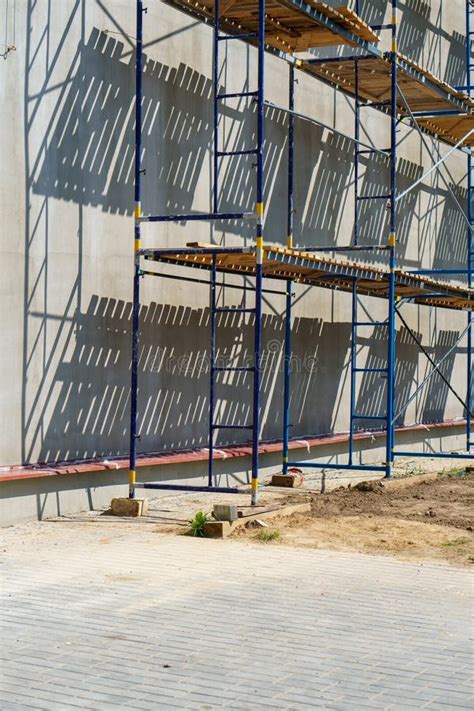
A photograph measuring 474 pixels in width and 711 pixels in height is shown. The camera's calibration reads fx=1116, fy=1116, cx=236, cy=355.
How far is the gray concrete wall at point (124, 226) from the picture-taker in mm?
11141

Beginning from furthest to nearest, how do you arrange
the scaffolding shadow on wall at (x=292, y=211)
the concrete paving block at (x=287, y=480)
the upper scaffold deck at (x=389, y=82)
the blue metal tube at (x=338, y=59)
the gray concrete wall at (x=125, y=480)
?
1. the upper scaffold deck at (x=389, y=82)
2. the blue metal tube at (x=338, y=59)
3. the concrete paving block at (x=287, y=480)
4. the scaffolding shadow on wall at (x=292, y=211)
5. the gray concrete wall at (x=125, y=480)

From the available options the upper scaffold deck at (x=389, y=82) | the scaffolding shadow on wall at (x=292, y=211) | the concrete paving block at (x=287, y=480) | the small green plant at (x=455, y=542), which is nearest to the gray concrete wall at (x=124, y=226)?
the scaffolding shadow on wall at (x=292, y=211)

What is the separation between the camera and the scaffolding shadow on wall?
1147cm

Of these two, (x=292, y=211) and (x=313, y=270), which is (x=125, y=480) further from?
(x=292, y=211)

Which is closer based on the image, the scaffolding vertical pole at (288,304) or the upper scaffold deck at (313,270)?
the upper scaffold deck at (313,270)

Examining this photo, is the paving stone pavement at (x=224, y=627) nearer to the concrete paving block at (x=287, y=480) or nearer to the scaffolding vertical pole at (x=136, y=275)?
the scaffolding vertical pole at (x=136, y=275)

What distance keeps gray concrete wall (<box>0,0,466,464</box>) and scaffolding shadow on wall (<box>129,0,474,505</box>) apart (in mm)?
318

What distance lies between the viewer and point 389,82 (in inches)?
637

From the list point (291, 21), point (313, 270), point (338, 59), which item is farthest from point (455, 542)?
point (338, 59)

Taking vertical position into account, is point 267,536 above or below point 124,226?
below

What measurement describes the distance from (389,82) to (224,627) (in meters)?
11.1

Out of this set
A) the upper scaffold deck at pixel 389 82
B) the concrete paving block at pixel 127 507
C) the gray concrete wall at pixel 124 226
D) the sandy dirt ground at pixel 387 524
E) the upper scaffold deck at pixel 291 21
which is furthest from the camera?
the upper scaffold deck at pixel 389 82

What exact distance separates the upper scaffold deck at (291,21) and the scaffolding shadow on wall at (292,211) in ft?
0.05

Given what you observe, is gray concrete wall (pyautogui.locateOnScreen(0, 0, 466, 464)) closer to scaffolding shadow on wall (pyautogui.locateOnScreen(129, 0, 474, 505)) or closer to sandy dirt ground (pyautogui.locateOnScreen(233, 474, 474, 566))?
scaffolding shadow on wall (pyautogui.locateOnScreen(129, 0, 474, 505))
